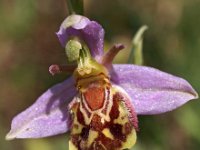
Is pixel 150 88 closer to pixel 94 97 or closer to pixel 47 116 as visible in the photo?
pixel 94 97

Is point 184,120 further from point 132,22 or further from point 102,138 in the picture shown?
point 102,138

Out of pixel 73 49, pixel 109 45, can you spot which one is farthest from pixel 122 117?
pixel 109 45

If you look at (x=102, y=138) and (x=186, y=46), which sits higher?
(x=102, y=138)

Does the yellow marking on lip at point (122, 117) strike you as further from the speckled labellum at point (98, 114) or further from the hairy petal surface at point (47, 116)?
the hairy petal surface at point (47, 116)

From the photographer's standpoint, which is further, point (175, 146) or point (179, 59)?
point (175, 146)

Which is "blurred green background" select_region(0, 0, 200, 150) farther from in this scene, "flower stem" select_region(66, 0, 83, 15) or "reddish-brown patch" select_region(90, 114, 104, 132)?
"flower stem" select_region(66, 0, 83, 15)

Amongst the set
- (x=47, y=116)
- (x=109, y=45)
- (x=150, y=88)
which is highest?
(x=150, y=88)

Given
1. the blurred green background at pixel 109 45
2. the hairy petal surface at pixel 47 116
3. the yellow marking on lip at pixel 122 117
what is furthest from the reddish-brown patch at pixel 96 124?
the blurred green background at pixel 109 45

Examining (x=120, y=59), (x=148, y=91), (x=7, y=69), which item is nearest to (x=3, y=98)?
(x=7, y=69)

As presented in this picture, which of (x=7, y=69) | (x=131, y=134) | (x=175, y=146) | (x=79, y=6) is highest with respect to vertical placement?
(x=79, y=6)
